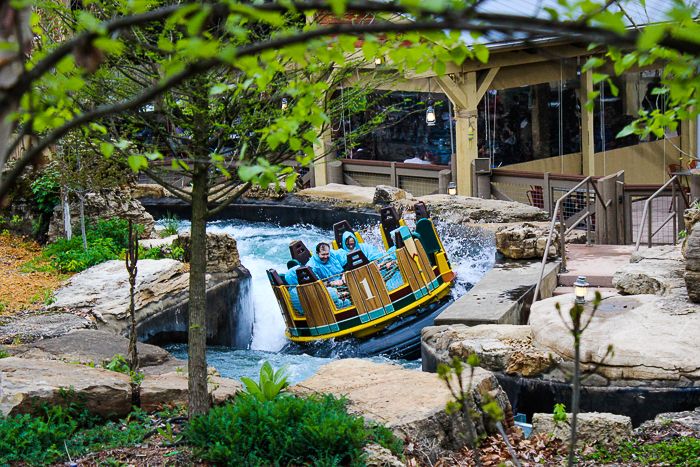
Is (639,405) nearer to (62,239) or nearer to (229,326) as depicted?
(229,326)

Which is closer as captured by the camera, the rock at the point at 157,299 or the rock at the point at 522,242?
the rock at the point at 157,299

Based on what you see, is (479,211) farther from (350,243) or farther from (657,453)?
(657,453)

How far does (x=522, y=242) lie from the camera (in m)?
10.2

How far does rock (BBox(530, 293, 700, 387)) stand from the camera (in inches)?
207

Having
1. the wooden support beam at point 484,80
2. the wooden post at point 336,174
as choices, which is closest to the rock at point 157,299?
the wooden support beam at point 484,80

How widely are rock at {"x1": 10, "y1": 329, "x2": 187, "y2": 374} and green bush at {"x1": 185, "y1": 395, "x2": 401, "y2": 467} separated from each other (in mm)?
2134

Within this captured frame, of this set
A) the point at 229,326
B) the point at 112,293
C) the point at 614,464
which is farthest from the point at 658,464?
the point at 229,326

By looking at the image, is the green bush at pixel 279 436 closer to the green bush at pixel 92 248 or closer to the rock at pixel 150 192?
the green bush at pixel 92 248

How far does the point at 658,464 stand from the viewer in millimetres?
3701

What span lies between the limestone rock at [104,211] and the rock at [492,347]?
666 centimetres

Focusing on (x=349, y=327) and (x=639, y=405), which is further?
(x=349, y=327)

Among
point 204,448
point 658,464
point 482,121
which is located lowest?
point 658,464

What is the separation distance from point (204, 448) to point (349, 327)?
5.74 meters

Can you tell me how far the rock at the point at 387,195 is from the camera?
15094mm
